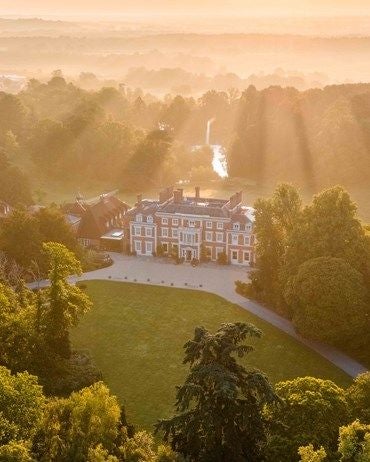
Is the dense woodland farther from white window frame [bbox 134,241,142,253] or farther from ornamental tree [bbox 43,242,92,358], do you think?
ornamental tree [bbox 43,242,92,358]

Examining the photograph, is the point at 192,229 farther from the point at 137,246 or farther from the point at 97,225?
the point at 97,225

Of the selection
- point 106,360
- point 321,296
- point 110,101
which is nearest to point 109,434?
point 106,360

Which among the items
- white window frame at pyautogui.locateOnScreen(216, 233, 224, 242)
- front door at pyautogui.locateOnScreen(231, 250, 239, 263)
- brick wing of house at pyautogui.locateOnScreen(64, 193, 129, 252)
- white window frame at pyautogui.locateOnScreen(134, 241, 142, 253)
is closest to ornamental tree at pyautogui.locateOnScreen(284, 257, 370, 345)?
front door at pyautogui.locateOnScreen(231, 250, 239, 263)

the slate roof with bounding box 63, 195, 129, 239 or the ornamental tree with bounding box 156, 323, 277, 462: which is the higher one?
the slate roof with bounding box 63, 195, 129, 239

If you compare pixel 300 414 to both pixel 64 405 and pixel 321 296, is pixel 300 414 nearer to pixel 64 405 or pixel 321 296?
pixel 64 405

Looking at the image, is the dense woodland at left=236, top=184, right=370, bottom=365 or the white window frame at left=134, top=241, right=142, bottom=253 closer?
the dense woodland at left=236, top=184, right=370, bottom=365

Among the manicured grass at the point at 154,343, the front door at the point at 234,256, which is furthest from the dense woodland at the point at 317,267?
the front door at the point at 234,256
